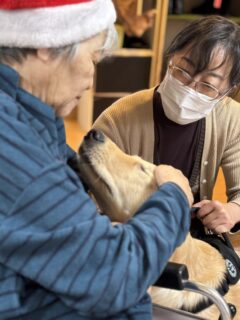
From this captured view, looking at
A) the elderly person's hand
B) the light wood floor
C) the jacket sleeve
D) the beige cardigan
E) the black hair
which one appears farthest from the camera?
the light wood floor

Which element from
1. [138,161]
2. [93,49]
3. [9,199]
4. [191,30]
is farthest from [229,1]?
[9,199]

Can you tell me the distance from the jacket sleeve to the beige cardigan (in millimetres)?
736

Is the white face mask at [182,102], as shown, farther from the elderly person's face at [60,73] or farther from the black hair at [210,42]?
the elderly person's face at [60,73]

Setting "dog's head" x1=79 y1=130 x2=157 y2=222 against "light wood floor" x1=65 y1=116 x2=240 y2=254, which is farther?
"light wood floor" x1=65 y1=116 x2=240 y2=254

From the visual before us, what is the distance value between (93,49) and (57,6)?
10 centimetres

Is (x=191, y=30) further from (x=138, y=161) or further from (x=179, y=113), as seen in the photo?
(x=138, y=161)

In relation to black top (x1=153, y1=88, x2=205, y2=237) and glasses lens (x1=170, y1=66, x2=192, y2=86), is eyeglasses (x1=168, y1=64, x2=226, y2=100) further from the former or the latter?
black top (x1=153, y1=88, x2=205, y2=237)

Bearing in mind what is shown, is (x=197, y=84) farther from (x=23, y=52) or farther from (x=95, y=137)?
(x=23, y=52)

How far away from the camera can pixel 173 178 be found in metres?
0.96

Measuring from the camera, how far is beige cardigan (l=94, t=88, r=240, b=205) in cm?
151

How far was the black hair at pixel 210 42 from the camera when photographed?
1343 mm

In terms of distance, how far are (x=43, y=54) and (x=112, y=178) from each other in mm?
431

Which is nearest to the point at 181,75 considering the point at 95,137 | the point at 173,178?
the point at 95,137

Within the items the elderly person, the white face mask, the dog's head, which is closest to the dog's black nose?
the dog's head
